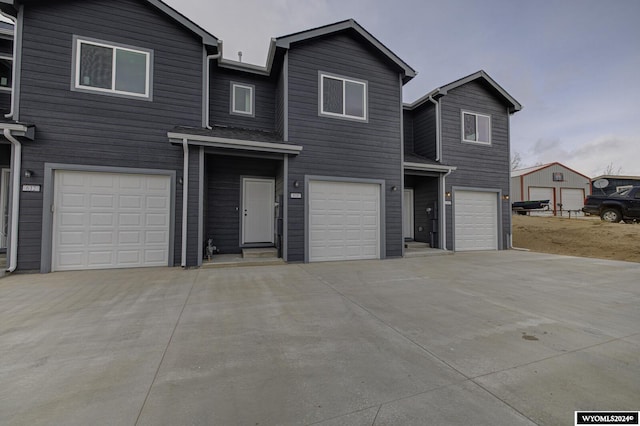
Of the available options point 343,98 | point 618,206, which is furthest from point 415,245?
point 618,206

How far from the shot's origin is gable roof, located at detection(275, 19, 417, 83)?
22.2 ft

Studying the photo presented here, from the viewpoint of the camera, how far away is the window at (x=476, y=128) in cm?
955

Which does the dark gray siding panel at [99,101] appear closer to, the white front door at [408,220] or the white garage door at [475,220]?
the white front door at [408,220]

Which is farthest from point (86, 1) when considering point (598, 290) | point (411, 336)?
point (598, 290)

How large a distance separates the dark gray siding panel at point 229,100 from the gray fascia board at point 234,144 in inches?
77.7

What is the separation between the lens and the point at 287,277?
5.21 m

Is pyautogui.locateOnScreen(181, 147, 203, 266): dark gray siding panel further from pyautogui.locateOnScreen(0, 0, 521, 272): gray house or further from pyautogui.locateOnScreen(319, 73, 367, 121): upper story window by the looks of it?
pyautogui.locateOnScreen(319, 73, 367, 121): upper story window

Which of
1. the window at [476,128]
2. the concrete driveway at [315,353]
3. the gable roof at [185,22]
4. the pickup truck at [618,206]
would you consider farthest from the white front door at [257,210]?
the pickup truck at [618,206]

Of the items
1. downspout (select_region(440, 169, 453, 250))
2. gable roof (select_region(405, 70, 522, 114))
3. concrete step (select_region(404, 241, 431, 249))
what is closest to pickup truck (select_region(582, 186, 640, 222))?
gable roof (select_region(405, 70, 522, 114))

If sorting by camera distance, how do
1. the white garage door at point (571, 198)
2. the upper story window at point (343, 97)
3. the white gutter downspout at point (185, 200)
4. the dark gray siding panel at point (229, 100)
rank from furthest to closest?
the white garage door at point (571, 198), the dark gray siding panel at point (229, 100), the upper story window at point (343, 97), the white gutter downspout at point (185, 200)

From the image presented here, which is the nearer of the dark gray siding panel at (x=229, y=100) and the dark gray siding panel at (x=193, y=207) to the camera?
the dark gray siding panel at (x=193, y=207)

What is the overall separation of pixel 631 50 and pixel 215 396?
1553cm

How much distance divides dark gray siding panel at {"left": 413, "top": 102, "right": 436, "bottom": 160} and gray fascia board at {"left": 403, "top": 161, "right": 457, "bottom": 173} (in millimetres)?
760

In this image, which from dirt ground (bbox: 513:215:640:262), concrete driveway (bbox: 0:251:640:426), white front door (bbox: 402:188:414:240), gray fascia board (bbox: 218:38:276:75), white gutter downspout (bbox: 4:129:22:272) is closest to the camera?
concrete driveway (bbox: 0:251:640:426)
